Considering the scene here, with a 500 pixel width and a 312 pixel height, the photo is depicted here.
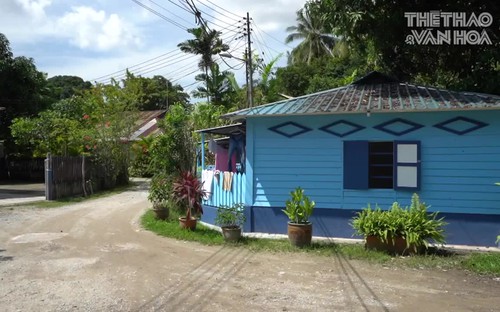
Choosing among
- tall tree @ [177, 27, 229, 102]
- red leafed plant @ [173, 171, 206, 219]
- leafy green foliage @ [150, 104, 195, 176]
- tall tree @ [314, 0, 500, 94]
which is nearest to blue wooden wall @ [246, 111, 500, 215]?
red leafed plant @ [173, 171, 206, 219]

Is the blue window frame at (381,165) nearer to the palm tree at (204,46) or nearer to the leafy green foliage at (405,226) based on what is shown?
the leafy green foliage at (405,226)

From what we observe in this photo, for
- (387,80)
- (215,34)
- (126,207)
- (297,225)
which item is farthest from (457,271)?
(215,34)

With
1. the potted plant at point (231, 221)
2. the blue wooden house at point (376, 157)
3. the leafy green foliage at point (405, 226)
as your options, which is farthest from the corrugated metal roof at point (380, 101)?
the potted plant at point (231, 221)

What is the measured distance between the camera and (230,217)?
9906 mm

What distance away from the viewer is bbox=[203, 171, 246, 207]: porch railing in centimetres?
1098

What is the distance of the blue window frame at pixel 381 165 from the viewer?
9.68m

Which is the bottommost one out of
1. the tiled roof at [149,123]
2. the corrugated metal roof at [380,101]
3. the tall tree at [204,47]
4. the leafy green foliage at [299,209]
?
the leafy green foliage at [299,209]

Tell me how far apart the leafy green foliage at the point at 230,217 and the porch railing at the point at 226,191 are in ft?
1.79

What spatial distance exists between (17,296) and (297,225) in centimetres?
511

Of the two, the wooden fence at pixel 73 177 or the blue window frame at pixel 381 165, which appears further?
the wooden fence at pixel 73 177

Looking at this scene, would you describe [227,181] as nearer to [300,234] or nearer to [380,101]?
[300,234]

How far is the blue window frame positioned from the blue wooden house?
2cm

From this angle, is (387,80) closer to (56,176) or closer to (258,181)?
(258,181)

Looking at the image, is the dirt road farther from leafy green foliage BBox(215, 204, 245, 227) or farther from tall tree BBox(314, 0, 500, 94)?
tall tree BBox(314, 0, 500, 94)
